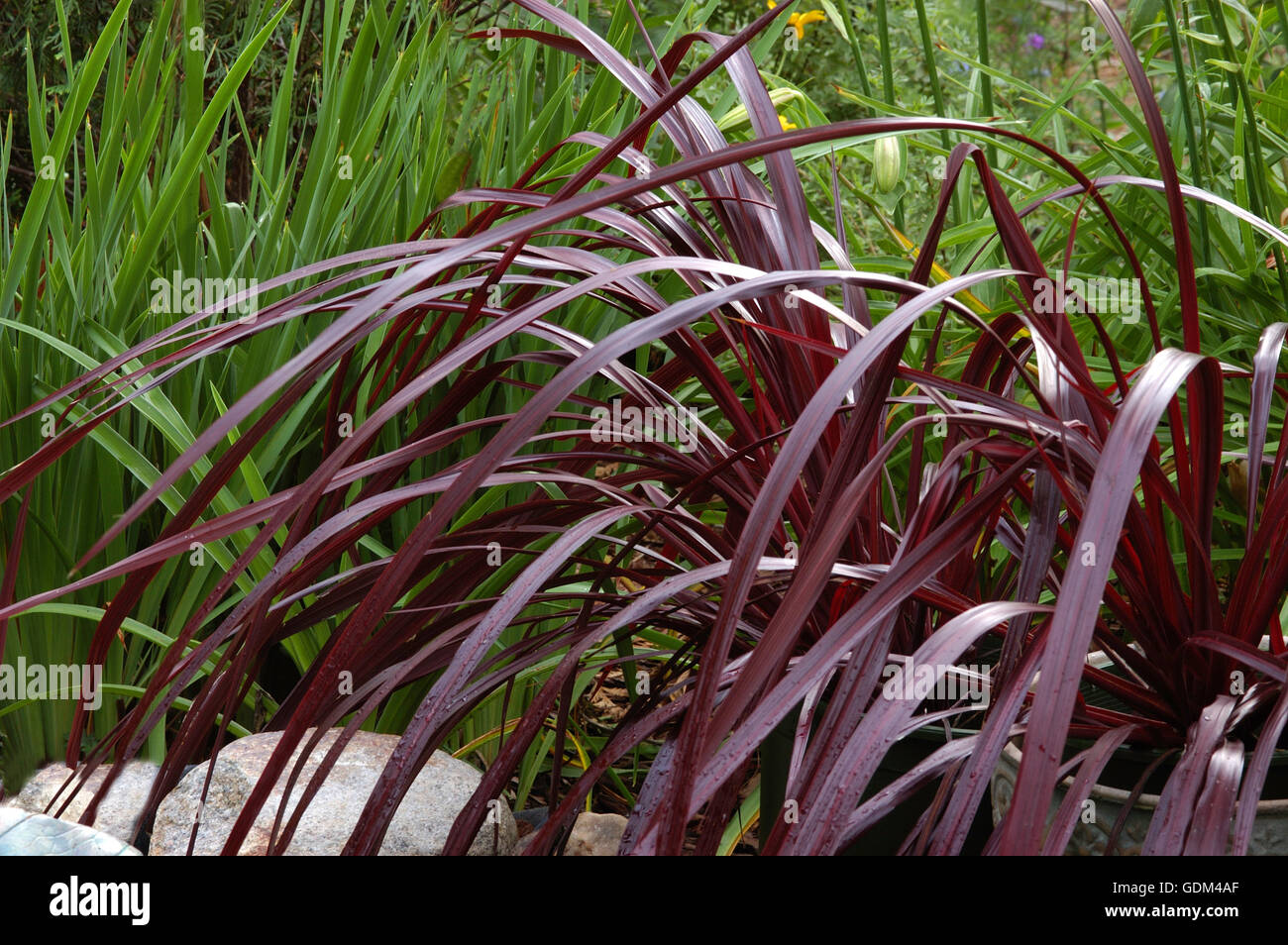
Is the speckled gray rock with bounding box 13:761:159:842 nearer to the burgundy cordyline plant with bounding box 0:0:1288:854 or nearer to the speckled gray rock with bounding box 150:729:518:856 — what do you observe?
the speckled gray rock with bounding box 150:729:518:856

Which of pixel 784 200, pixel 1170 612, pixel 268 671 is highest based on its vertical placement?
pixel 784 200

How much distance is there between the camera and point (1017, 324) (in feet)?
3.34

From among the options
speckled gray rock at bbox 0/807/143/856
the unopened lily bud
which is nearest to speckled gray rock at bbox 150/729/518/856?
speckled gray rock at bbox 0/807/143/856

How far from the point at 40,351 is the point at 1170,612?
4.38 feet

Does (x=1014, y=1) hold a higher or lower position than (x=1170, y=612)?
higher

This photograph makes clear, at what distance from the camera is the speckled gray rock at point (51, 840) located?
0.87 meters

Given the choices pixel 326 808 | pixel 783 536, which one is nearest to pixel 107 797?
pixel 326 808

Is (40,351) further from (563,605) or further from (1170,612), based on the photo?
(1170,612)

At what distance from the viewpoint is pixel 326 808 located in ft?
4.03

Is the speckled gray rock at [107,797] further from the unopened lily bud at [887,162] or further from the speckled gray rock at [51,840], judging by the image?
the unopened lily bud at [887,162]

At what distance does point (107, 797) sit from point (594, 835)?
0.61 meters

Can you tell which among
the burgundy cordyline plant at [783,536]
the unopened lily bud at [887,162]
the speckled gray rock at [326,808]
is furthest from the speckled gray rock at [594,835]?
the unopened lily bud at [887,162]
